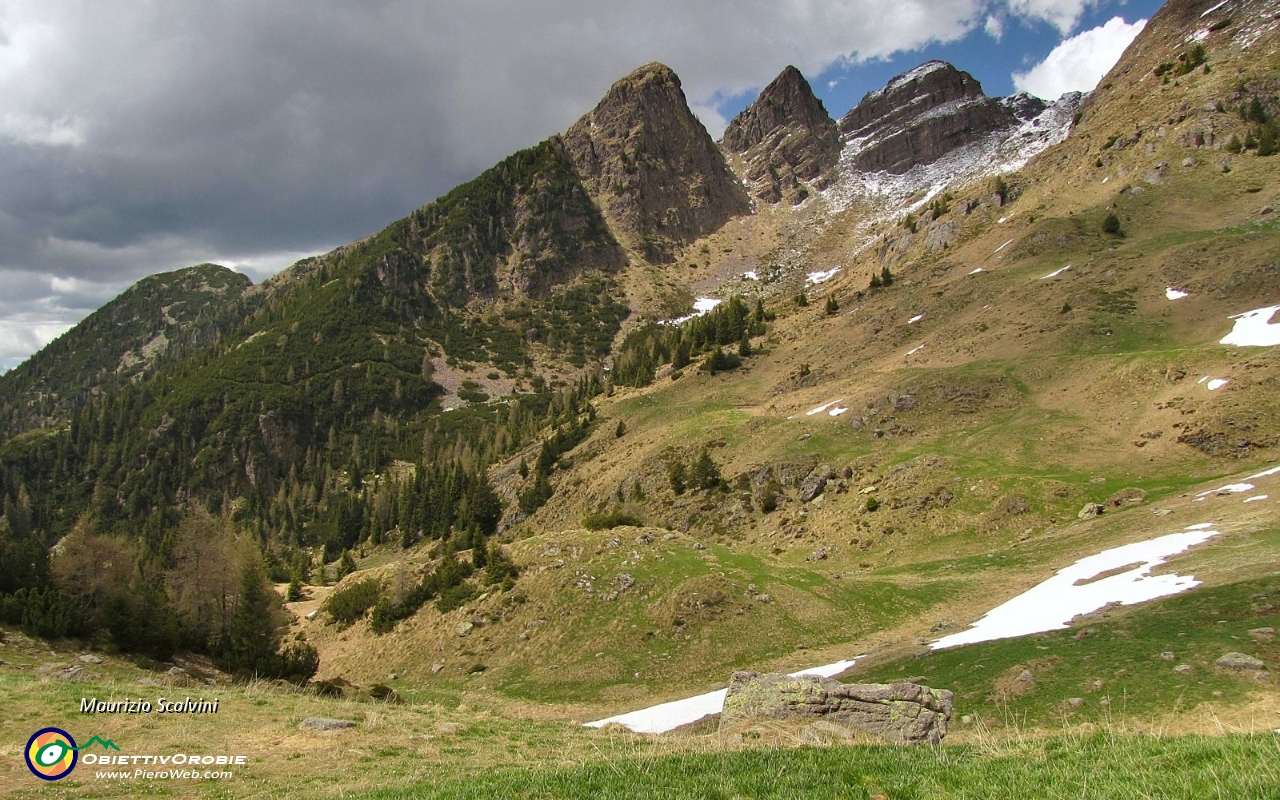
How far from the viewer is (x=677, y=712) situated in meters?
23.8

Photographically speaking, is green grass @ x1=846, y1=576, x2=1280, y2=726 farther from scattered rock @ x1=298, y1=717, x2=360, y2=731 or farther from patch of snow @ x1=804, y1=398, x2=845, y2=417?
patch of snow @ x1=804, y1=398, x2=845, y2=417

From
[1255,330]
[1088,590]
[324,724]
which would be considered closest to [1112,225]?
[1255,330]

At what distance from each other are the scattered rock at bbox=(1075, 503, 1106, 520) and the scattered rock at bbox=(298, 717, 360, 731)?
38.8 m

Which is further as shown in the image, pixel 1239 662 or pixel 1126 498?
pixel 1126 498

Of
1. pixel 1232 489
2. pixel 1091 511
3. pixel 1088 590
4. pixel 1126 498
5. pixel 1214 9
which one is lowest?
pixel 1091 511

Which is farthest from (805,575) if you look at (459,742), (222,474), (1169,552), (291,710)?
(222,474)

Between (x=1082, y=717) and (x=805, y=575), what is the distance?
19.7 metres

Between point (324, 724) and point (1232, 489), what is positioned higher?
point (324, 724)

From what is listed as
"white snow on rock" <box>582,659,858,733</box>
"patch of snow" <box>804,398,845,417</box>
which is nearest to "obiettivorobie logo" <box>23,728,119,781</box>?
"white snow on rock" <box>582,659,858,733</box>

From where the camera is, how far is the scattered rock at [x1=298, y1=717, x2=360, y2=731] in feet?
51.6

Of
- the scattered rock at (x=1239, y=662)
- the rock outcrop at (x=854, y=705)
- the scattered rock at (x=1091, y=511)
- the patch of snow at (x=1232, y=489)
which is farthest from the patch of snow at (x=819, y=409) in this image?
the rock outcrop at (x=854, y=705)

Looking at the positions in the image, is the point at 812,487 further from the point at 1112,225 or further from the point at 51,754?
the point at 1112,225

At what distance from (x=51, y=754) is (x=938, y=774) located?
1623cm

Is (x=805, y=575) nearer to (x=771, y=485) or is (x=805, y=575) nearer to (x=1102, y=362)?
(x=771, y=485)
